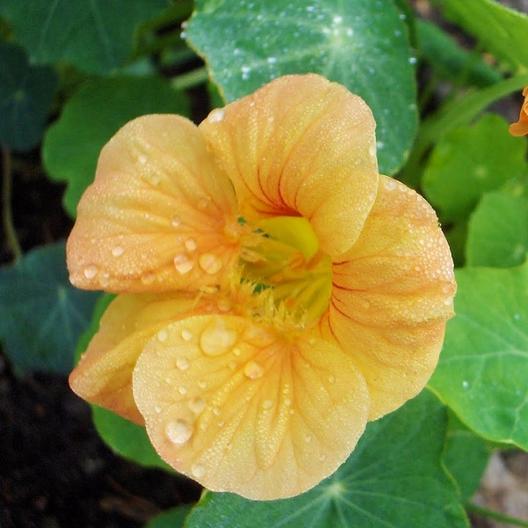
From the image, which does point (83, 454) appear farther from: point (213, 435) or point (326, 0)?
point (326, 0)

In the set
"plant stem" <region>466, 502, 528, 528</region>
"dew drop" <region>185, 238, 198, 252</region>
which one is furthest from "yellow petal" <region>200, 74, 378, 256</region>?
"plant stem" <region>466, 502, 528, 528</region>

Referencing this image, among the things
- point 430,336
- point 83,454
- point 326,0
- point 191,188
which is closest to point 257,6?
point 326,0

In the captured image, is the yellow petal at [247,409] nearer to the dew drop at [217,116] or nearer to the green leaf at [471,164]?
the dew drop at [217,116]

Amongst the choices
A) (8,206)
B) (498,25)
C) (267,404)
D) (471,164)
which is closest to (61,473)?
(8,206)

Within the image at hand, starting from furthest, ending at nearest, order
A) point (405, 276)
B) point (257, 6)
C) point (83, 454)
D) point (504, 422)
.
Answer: point (83, 454)
point (257, 6)
point (504, 422)
point (405, 276)

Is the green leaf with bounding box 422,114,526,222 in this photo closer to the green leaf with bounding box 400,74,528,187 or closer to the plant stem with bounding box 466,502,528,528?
the green leaf with bounding box 400,74,528,187

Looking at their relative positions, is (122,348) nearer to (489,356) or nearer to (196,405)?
(196,405)

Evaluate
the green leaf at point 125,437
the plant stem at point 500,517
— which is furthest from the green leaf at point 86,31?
the plant stem at point 500,517
